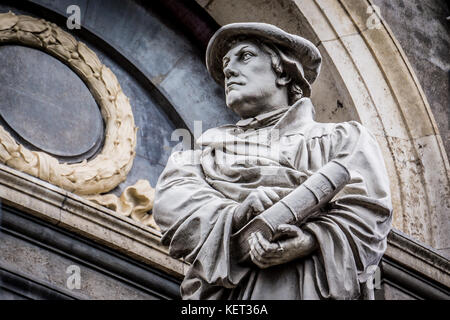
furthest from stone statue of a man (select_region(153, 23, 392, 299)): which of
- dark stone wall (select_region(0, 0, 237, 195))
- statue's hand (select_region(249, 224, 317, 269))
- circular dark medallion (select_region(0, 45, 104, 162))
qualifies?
dark stone wall (select_region(0, 0, 237, 195))

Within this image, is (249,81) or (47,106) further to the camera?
(47,106)

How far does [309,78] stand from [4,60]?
3886 mm

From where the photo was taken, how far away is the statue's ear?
6161 millimetres

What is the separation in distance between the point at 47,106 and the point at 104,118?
1.79ft

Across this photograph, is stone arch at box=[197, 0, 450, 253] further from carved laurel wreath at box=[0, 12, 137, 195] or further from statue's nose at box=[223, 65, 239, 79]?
statue's nose at box=[223, 65, 239, 79]

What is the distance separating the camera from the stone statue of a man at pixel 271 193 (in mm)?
5258

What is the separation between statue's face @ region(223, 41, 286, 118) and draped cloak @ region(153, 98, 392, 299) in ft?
0.43

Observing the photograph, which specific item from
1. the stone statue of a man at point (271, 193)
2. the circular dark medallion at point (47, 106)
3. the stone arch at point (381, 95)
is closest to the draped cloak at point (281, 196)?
the stone statue of a man at point (271, 193)

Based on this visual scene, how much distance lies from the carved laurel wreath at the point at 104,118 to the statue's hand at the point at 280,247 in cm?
408

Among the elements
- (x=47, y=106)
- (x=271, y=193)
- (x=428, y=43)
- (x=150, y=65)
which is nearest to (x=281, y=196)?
(x=271, y=193)

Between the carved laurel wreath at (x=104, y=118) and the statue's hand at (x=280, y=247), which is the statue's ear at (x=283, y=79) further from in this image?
the carved laurel wreath at (x=104, y=118)

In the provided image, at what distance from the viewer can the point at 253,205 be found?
209 inches

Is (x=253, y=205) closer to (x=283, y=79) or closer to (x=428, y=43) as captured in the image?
(x=283, y=79)
